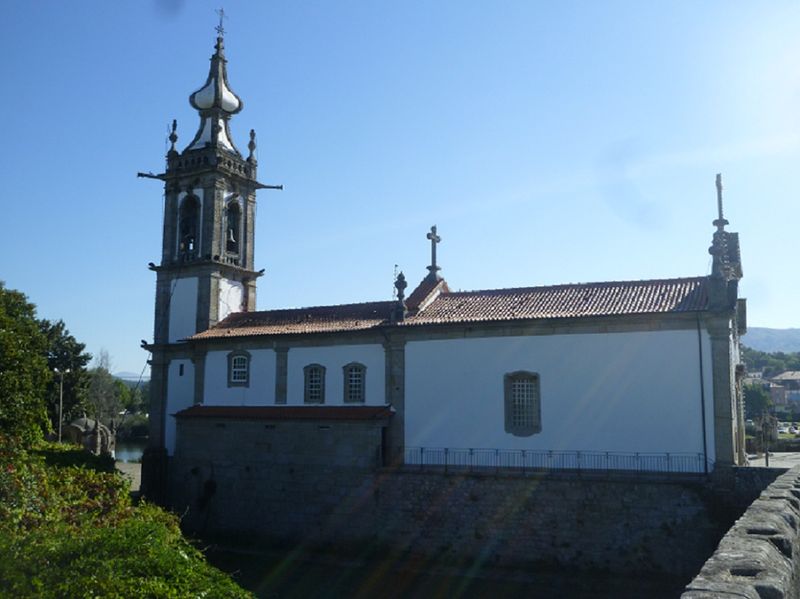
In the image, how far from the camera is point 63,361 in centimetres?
5266

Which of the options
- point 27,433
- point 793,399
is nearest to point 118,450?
point 27,433

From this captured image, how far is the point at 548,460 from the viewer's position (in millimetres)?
21578

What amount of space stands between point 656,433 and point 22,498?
15693mm

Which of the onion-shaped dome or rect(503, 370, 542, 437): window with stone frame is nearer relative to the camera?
rect(503, 370, 542, 437): window with stone frame

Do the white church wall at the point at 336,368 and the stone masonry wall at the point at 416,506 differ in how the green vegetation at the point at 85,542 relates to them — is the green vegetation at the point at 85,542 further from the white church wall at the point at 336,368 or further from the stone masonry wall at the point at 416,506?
the white church wall at the point at 336,368

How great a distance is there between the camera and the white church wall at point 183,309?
30547 mm

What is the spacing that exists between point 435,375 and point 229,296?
11.9 metres

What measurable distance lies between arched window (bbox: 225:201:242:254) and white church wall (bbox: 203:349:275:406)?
5.78 m

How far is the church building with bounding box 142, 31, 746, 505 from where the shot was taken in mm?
20250

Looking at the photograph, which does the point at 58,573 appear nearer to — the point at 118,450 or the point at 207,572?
the point at 207,572

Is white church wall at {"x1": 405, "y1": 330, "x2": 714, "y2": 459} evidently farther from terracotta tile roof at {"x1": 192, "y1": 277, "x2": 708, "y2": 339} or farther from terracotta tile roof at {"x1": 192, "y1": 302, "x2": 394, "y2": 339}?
terracotta tile roof at {"x1": 192, "y1": 302, "x2": 394, "y2": 339}

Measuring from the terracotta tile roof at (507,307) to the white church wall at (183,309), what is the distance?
1.49 meters

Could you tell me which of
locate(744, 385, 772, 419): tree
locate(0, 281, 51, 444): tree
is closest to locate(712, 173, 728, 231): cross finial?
locate(0, 281, 51, 444): tree

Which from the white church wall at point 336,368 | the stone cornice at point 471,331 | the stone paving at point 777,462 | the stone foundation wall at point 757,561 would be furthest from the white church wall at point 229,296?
the stone foundation wall at point 757,561
